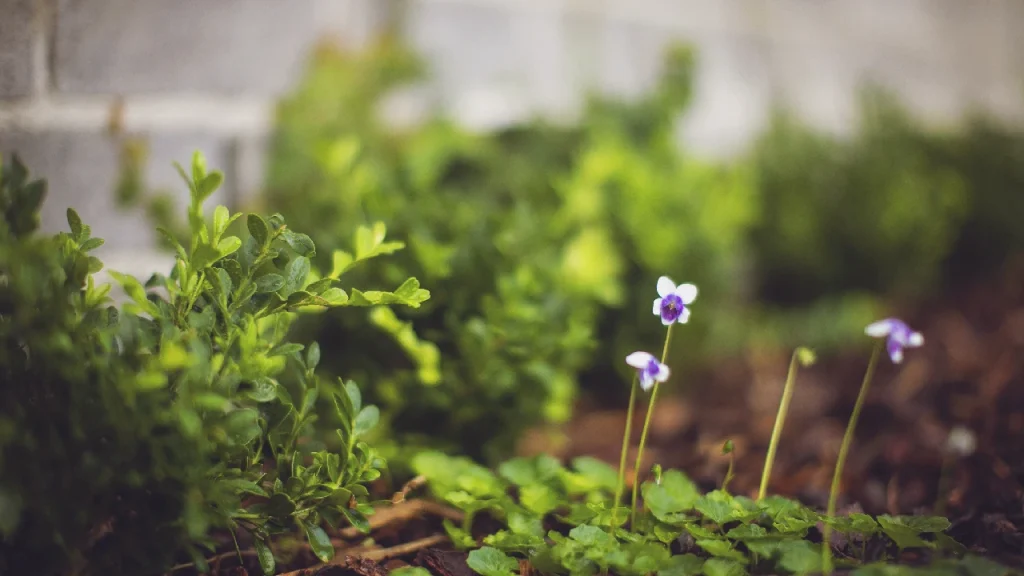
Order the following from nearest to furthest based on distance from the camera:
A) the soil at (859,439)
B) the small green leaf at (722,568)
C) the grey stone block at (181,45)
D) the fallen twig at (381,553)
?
the small green leaf at (722,568) < the fallen twig at (381,553) < the soil at (859,439) < the grey stone block at (181,45)

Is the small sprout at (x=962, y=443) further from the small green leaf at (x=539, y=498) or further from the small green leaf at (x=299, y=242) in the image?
the small green leaf at (x=299, y=242)

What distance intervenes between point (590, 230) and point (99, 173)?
107 cm

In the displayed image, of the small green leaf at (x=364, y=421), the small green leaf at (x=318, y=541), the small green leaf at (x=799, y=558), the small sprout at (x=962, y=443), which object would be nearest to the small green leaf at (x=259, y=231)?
the small green leaf at (x=364, y=421)

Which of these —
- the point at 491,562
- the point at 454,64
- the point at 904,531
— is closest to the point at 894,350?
the point at 904,531

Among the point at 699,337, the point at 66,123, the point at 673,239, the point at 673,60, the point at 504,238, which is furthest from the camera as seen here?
the point at 673,60

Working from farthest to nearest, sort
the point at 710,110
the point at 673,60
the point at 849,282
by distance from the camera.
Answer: the point at 710,110, the point at 849,282, the point at 673,60

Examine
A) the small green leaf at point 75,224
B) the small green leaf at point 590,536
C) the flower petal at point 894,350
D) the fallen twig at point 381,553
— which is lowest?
the fallen twig at point 381,553

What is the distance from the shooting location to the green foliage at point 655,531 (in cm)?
86

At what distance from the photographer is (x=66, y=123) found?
1.47 m

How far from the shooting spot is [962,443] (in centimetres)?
136

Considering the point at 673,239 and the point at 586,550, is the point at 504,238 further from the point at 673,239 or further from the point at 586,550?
the point at 673,239

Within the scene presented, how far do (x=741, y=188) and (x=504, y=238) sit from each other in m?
1.22

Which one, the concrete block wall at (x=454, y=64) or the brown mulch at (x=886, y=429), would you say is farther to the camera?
the concrete block wall at (x=454, y=64)

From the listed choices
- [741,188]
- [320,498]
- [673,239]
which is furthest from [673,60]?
[320,498]
